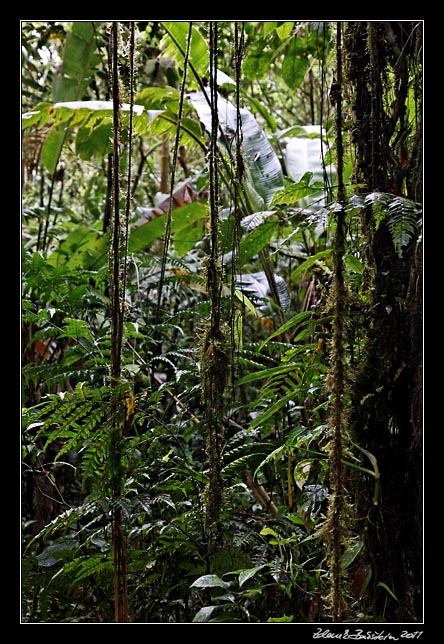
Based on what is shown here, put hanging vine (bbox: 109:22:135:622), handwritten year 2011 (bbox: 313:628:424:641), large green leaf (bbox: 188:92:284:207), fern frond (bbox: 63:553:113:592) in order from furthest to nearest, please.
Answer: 1. large green leaf (bbox: 188:92:284:207)
2. fern frond (bbox: 63:553:113:592)
3. hanging vine (bbox: 109:22:135:622)
4. handwritten year 2011 (bbox: 313:628:424:641)

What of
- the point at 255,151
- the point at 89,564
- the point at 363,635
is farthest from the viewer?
the point at 255,151

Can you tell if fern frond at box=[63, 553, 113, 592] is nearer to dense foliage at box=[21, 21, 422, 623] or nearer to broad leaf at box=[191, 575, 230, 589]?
dense foliage at box=[21, 21, 422, 623]

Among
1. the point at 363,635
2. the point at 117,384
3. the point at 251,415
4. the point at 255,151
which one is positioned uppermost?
the point at 255,151

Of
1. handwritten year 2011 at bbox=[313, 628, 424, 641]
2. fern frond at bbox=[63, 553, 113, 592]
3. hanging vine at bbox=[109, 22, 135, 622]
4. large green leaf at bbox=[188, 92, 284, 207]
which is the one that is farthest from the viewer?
large green leaf at bbox=[188, 92, 284, 207]

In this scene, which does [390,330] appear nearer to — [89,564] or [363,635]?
[363,635]

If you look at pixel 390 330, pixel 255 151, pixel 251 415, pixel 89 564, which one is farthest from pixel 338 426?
pixel 255 151

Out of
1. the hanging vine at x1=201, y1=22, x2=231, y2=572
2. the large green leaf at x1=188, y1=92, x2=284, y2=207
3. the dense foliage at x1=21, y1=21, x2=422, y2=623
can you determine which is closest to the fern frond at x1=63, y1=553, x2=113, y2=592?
the dense foliage at x1=21, y1=21, x2=422, y2=623

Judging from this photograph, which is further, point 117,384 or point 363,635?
point 117,384

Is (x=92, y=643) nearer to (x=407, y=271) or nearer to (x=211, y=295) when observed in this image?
(x=211, y=295)

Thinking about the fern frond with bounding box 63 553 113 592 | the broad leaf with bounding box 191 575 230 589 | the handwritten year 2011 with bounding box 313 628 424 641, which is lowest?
the handwritten year 2011 with bounding box 313 628 424 641

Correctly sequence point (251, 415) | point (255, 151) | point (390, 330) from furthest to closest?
point (255, 151)
point (251, 415)
point (390, 330)
